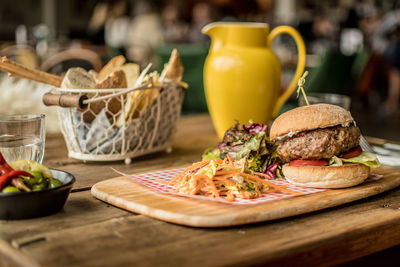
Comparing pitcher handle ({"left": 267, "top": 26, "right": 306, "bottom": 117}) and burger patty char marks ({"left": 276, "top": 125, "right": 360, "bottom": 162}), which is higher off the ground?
pitcher handle ({"left": 267, "top": 26, "right": 306, "bottom": 117})

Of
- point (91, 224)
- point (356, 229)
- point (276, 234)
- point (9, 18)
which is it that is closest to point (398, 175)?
point (356, 229)

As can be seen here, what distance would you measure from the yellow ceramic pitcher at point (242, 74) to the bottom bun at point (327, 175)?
58cm

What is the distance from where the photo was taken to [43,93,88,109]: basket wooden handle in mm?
1326

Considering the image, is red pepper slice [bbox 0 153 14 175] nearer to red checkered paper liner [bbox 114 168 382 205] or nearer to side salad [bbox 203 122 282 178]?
red checkered paper liner [bbox 114 168 382 205]

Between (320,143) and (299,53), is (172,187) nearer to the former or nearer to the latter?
(320,143)

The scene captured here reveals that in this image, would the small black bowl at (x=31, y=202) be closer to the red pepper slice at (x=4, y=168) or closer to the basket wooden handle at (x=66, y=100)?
the red pepper slice at (x=4, y=168)

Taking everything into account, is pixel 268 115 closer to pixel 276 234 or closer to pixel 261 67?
pixel 261 67

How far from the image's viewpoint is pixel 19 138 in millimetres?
1188

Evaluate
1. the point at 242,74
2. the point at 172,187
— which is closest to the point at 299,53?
the point at 242,74

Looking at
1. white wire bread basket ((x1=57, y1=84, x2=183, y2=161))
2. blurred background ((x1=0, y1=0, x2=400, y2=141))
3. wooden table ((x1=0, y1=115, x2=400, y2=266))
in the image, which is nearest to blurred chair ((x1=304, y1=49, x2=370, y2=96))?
blurred background ((x1=0, y1=0, x2=400, y2=141))

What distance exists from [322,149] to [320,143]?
0.05 feet

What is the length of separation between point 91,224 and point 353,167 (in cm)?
64

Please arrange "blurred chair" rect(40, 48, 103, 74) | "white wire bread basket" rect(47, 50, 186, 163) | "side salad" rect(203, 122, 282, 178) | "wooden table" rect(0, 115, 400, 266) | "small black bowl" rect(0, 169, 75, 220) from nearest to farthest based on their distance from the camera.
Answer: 1. "wooden table" rect(0, 115, 400, 266)
2. "small black bowl" rect(0, 169, 75, 220)
3. "side salad" rect(203, 122, 282, 178)
4. "white wire bread basket" rect(47, 50, 186, 163)
5. "blurred chair" rect(40, 48, 103, 74)

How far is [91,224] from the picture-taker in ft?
2.99
